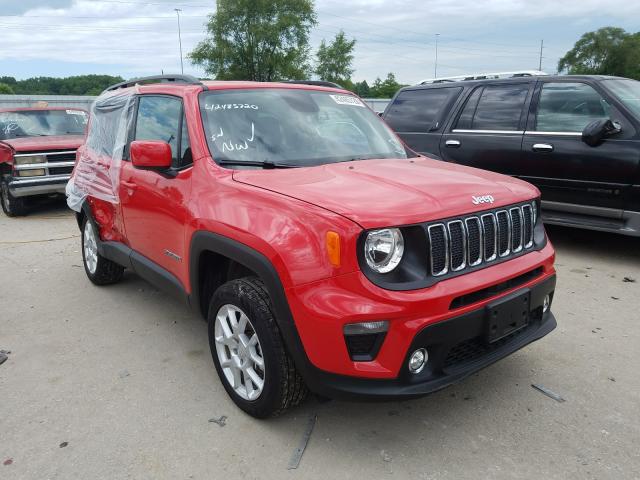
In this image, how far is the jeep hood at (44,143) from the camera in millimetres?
8430

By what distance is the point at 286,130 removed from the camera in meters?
3.33

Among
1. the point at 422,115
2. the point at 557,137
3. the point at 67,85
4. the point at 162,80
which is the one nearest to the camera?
the point at 162,80

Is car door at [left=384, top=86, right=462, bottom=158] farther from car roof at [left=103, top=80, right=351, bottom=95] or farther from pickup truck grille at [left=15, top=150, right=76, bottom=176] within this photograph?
pickup truck grille at [left=15, top=150, right=76, bottom=176]

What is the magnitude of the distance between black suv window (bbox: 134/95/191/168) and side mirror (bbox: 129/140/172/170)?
0.41 ft

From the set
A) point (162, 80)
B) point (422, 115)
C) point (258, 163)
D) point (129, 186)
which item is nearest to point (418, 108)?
point (422, 115)

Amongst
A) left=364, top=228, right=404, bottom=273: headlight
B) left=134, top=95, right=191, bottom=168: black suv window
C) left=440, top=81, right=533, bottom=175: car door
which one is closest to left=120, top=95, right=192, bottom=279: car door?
left=134, top=95, right=191, bottom=168: black suv window

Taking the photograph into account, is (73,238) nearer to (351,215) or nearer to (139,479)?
(139,479)

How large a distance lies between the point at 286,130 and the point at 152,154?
836 mm

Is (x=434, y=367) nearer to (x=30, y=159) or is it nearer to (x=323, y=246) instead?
(x=323, y=246)

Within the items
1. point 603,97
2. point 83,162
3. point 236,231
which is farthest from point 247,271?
point 603,97

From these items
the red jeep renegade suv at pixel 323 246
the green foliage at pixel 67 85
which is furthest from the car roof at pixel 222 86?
the green foliage at pixel 67 85

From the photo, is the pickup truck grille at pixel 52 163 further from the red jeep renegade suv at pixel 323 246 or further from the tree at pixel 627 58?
the tree at pixel 627 58

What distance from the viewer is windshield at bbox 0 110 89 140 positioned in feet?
30.6

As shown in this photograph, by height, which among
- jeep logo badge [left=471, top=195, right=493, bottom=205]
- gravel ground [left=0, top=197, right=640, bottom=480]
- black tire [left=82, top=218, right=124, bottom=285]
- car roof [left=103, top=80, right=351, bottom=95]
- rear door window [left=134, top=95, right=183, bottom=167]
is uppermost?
car roof [left=103, top=80, right=351, bottom=95]
